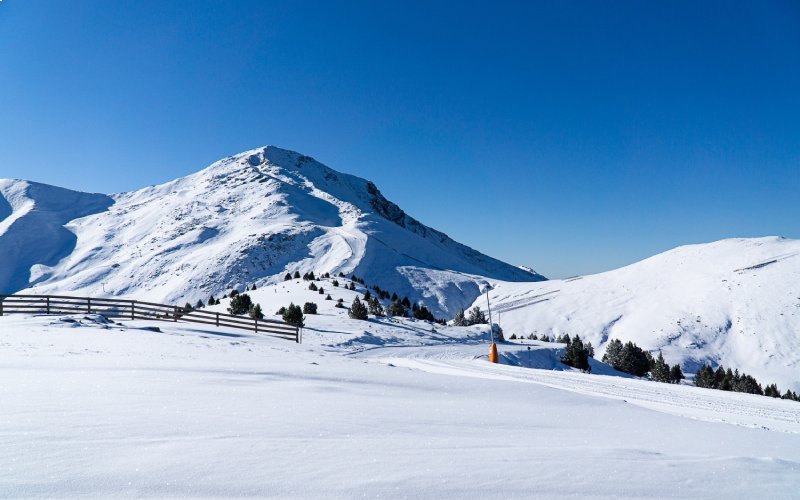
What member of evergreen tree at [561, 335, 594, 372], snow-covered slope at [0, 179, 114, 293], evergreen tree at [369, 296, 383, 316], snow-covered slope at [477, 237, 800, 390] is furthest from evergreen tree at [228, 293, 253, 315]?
snow-covered slope at [0, 179, 114, 293]

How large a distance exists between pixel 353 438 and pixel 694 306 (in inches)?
3032

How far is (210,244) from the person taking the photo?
11550 cm

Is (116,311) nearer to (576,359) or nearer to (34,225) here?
(576,359)

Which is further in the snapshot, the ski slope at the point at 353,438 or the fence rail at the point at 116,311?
the fence rail at the point at 116,311

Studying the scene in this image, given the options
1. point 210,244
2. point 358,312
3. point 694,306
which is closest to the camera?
point 358,312

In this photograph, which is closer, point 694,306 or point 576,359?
point 576,359

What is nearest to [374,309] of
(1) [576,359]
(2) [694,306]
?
(1) [576,359]

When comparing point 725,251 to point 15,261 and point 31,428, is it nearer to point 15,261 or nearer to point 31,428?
point 31,428

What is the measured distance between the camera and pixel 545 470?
3148 mm

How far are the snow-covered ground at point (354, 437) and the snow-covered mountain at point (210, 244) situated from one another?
7341 centimetres

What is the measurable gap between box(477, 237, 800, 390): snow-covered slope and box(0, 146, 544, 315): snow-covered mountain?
61.1ft

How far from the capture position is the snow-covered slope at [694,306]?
2082 inches

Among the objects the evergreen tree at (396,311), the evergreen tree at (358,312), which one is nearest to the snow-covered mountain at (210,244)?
the evergreen tree at (396,311)

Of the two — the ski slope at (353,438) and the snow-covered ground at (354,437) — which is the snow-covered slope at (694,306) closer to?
the snow-covered ground at (354,437)
